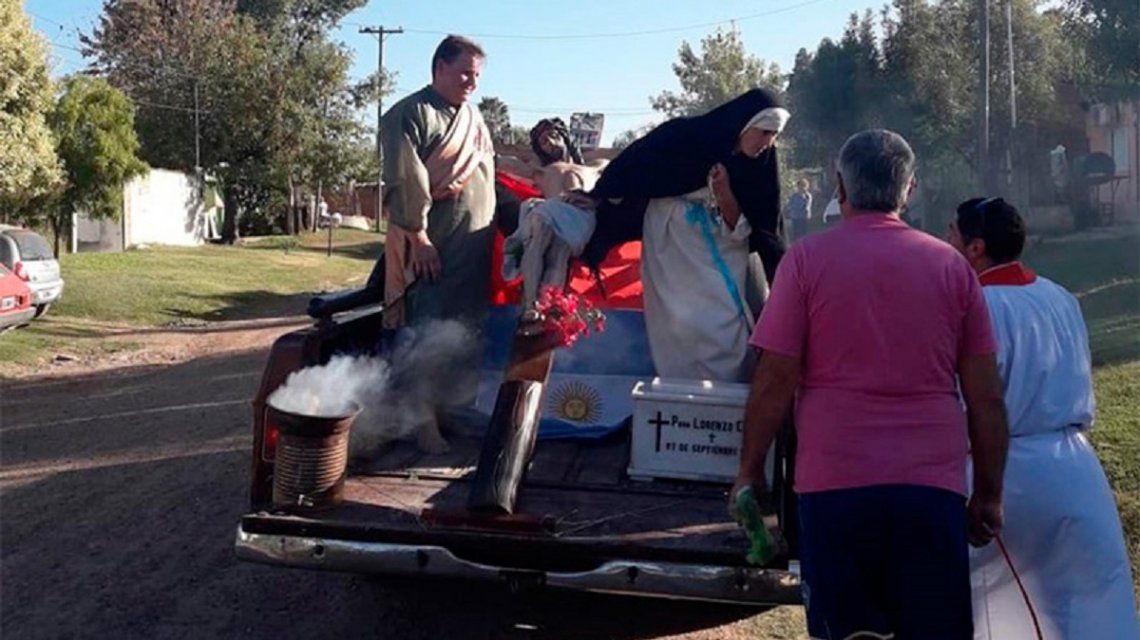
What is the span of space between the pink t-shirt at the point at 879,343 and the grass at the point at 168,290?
12589 mm

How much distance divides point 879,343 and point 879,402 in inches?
5.7

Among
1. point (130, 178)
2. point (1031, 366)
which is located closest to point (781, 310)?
point (1031, 366)

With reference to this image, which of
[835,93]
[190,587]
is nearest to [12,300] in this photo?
[190,587]

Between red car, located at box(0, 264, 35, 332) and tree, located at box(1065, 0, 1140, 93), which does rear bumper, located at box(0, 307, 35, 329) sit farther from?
tree, located at box(1065, 0, 1140, 93)

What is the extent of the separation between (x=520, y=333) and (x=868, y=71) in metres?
32.5

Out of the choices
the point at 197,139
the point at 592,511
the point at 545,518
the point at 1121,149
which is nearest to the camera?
the point at 545,518

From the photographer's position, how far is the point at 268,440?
15.5ft

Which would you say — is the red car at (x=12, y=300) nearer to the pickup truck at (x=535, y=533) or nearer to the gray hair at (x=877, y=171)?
the pickup truck at (x=535, y=533)

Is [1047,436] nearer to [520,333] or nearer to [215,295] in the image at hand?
[520,333]

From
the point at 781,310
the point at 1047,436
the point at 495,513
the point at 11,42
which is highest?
the point at 11,42

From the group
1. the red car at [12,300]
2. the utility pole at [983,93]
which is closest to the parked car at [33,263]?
the red car at [12,300]

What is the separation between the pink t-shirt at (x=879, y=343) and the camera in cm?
312

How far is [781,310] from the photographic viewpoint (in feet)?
10.5

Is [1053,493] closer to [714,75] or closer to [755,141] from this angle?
[755,141]
